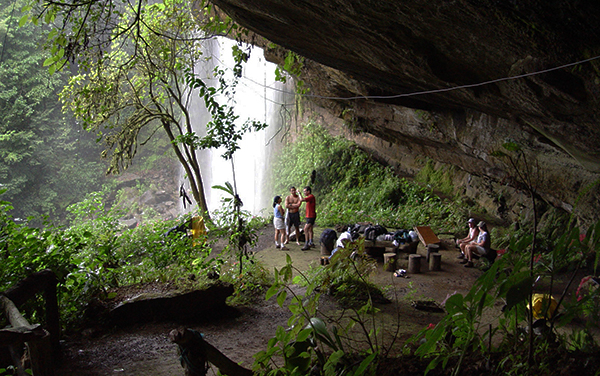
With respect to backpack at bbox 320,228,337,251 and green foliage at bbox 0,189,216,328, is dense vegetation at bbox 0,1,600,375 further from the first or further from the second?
backpack at bbox 320,228,337,251

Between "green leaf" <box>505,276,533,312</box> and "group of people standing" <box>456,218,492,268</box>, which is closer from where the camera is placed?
"green leaf" <box>505,276,533,312</box>

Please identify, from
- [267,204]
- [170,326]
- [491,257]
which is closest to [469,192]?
[491,257]

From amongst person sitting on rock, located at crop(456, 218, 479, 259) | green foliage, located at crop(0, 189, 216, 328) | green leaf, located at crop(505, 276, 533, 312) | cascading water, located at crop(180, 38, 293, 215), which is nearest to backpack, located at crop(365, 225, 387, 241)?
person sitting on rock, located at crop(456, 218, 479, 259)

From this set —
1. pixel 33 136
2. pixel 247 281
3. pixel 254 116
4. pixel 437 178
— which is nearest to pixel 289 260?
pixel 247 281

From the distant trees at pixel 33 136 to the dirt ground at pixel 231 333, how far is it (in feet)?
68.0

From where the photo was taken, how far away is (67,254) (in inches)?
156

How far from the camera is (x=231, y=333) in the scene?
4.91m

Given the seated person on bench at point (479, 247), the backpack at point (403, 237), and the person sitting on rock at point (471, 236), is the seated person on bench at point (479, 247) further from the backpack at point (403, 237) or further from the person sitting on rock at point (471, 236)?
the backpack at point (403, 237)

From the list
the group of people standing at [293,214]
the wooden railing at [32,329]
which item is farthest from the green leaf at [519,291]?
the group of people standing at [293,214]

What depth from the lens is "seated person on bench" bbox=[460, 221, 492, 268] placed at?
733 centimetres

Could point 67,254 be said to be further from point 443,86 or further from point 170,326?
point 443,86

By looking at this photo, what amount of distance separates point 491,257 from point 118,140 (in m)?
10.2

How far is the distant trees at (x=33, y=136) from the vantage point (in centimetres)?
2133

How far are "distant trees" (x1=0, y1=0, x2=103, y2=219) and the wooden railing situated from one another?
69.5ft
